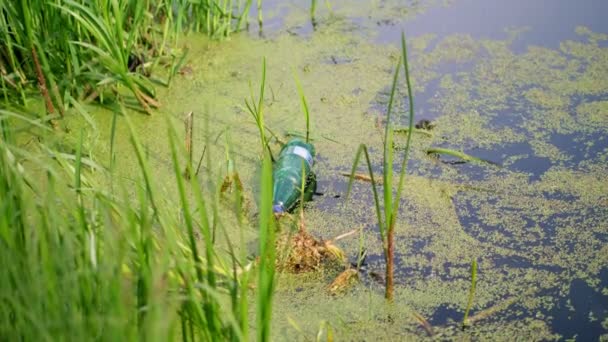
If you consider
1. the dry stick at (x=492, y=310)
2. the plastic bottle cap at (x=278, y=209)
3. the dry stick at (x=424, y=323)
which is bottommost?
the dry stick at (x=424, y=323)

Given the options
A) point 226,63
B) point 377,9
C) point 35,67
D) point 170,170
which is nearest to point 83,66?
point 35,67

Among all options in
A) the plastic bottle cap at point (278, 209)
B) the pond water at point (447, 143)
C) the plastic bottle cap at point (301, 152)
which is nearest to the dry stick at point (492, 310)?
the pond water at point (447, 143)

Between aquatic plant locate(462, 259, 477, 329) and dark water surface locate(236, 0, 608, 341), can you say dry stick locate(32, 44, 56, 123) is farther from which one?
aquatic plant locate(462, 259, 477, 329)

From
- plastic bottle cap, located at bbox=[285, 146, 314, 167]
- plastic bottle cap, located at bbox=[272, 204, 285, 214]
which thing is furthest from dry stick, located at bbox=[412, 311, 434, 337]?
plastic bottle cap, located at bbox=[285, 146, 314, 167]

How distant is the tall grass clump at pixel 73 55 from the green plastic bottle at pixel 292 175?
0.48 metres

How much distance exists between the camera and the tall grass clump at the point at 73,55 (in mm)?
2014

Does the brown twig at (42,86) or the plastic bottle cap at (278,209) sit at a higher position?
the brown twig at (42,86)

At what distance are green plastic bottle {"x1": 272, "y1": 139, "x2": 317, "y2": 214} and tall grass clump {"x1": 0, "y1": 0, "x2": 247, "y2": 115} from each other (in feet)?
1.57

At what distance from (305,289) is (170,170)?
1.91 feet

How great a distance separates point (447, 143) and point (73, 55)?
3.31ft

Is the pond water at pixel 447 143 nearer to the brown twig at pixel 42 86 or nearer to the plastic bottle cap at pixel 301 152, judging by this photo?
the plastic bottle cap at pixel 301 152

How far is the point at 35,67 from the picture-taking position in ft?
6.87

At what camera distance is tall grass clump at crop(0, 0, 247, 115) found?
6.61 ft

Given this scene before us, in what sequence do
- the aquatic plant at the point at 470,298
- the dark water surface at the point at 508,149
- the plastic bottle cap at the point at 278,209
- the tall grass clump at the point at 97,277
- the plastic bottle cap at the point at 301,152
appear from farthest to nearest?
the plastic bottle cap at the point at 301,152 → the plastic bottle cap at the point at 278,209 → the dark water surface at the point at 508,149 → the aquatic plant at the point at 470,298 → the tall grass clump at the point at 97,277
